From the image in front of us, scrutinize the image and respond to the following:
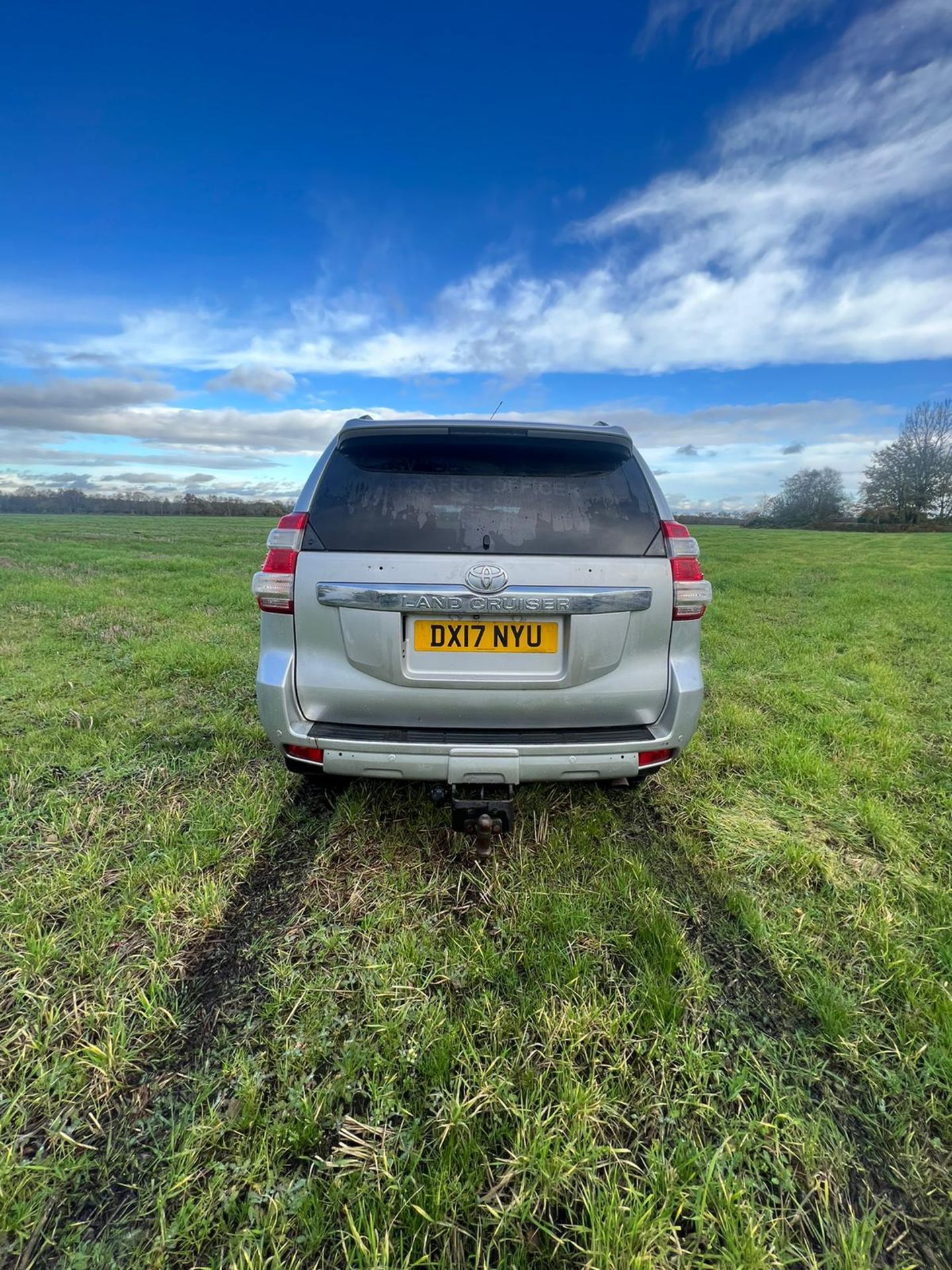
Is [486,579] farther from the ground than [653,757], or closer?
farther from the ground

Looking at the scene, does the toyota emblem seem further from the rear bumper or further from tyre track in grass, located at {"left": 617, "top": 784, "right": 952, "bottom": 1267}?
tyre track in grass, located at {"left": 617, "top": 784, "right": 952, "bottom": 1267}

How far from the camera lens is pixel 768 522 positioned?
52.1 m

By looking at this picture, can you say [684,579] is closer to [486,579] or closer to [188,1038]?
[486,579]

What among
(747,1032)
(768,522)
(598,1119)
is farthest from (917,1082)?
(768,522)

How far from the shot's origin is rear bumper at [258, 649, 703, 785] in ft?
7.52

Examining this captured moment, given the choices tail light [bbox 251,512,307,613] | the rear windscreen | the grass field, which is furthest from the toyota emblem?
the grass field

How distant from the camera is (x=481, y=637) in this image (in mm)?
2318

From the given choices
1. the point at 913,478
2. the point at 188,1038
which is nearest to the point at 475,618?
the point at 188,1038

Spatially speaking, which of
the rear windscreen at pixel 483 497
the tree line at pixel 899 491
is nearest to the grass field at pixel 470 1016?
the rear windscreen at pixel 483 497

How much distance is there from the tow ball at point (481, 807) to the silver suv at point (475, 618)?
0.30 feet

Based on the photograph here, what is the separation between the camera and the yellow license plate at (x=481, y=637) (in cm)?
231

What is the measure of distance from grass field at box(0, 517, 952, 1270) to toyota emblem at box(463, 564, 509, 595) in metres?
1.38

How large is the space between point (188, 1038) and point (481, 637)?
5.65 feet

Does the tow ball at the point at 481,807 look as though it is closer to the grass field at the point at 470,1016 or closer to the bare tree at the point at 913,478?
the grass field at the point at 470,1016
